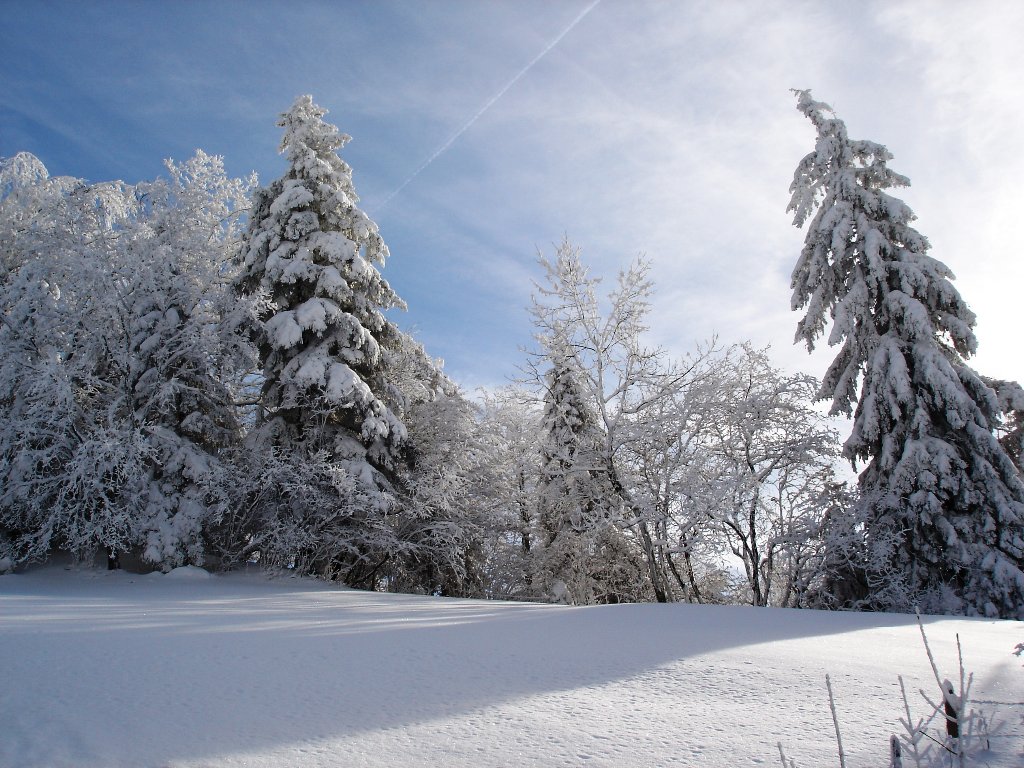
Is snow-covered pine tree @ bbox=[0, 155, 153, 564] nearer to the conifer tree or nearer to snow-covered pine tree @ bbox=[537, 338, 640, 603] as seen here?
the conifer tree

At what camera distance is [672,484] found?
13.6 metres

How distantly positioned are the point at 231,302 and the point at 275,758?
12.7 meters

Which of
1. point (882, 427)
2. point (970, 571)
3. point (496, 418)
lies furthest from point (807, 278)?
point (496, 418)

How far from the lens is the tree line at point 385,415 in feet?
38.0

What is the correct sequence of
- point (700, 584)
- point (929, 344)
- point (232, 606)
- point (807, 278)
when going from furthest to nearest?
point (700, 584) → point (807, 278) → point (929, 344) → point (232, 606)

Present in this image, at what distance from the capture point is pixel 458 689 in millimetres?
3430

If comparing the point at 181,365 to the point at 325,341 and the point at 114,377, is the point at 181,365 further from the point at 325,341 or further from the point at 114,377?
the point at 325,341

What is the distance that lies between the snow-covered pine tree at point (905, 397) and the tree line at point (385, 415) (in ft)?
0.18

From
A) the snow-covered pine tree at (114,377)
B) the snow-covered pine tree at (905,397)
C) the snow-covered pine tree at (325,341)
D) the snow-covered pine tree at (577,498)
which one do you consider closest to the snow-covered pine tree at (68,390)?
the snow-covered pine tree at (114,377)

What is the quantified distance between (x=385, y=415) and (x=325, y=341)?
229 centimetres

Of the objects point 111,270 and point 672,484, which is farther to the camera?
point 672,484

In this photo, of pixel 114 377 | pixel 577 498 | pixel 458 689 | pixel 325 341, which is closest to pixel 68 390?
pixel 114 377

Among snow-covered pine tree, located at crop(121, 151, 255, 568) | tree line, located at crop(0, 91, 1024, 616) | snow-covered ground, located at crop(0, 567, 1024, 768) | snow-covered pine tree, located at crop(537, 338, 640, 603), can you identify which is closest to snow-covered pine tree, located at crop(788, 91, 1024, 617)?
tree line, located at crop(0, 91, 1024, 616)

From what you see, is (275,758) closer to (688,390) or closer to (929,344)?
(688,390)
